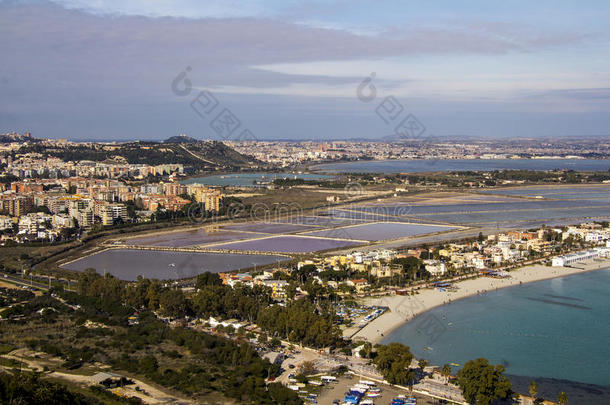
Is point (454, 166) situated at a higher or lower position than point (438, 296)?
higher

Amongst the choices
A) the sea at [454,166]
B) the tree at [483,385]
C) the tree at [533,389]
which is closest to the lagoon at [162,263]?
the tree at [483,385]

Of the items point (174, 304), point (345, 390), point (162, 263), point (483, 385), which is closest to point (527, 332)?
point (483, 385)

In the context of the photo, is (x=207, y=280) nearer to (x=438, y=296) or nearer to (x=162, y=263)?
(x=162, y=263)

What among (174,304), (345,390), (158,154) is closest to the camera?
(345,390)

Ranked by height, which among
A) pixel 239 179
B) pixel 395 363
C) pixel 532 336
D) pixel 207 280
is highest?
pixel 239 179

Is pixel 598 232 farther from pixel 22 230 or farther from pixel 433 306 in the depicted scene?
pixel 22 230

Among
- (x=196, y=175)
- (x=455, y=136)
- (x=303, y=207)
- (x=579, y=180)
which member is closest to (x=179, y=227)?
(x=303, y=207)
